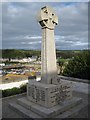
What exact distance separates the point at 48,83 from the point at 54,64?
1.04 metres

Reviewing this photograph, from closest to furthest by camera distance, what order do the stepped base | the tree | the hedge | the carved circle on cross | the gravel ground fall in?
the stepped base < the gravel ground < the carved circle on cross < the hedge < the tree

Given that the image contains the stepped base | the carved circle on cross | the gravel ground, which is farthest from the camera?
the carved circle on cross

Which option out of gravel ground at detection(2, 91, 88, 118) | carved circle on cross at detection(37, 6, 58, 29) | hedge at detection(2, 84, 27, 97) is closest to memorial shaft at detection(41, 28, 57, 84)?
carved circle on cross at detection(37, 6, 58, 29)

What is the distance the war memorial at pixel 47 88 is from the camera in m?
9.08

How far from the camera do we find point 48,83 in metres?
9.65

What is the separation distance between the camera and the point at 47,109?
29.1 ft

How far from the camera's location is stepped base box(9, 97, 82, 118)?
8.62 metres

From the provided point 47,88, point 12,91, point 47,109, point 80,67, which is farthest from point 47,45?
point 80,67

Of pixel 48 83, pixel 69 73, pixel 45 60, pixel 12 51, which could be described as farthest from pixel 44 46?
pixel 12 51

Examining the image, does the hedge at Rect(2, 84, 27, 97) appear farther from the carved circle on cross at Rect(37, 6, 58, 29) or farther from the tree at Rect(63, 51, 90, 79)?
the tree at Rect(63, 51, 90, 79)

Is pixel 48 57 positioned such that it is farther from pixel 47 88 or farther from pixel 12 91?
pixel 12 91

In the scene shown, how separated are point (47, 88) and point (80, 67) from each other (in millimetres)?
10402

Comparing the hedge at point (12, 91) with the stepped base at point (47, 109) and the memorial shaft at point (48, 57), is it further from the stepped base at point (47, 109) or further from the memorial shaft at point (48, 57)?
the memorial shaft at point (48, 57)

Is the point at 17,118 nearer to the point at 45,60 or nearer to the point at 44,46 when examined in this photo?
the point at 45,60
